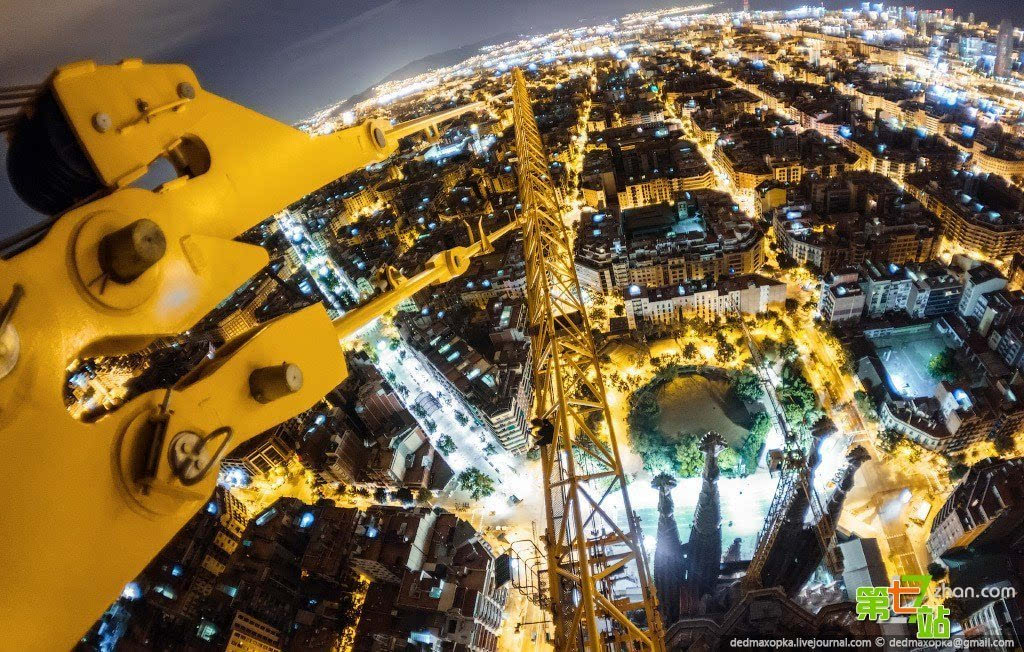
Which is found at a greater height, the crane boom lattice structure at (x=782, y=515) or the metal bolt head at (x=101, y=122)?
the metal bolt head at (x=101, y=122)

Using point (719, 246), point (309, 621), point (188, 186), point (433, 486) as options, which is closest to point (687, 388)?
point (719, 246)

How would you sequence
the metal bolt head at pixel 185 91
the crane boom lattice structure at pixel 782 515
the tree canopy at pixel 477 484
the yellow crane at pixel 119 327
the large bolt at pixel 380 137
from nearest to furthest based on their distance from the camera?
the yellow crane at pixel 119 327 < the metal bolt head at pixel 185 91 < the large bolt at pixel 380 137 < the crane boom lattice structure at pixel 782 515 < the tree canopy at pixel 477 484

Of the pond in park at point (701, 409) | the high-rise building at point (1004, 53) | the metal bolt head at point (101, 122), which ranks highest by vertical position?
the metal bolt head at point (101, 122)

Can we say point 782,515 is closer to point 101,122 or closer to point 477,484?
→ point 477,484

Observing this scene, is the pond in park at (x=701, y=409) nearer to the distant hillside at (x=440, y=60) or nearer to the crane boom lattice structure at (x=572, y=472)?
the crane boom lattice structure at (x=572, y=472)

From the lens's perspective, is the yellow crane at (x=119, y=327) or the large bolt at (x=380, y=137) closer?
the yellow crane at (x=119, y=327)

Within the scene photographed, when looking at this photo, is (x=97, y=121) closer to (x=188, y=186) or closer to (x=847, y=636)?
(x=188, y=186)

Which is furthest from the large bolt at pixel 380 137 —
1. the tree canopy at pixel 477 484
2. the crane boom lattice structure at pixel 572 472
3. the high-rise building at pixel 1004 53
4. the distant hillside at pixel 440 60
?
the distant hillside at pixel 440 60
